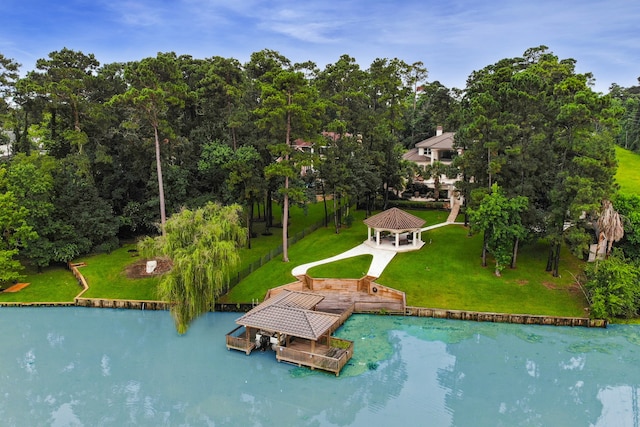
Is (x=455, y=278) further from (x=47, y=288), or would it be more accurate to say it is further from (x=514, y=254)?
(x=47, y=288)

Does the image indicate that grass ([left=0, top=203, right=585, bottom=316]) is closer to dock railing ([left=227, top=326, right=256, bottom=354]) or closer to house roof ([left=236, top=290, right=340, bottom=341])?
dock railing ([left=227, top=326, right=256, bottom=354])

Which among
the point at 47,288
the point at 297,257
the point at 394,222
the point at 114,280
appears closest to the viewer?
the point at 47,288

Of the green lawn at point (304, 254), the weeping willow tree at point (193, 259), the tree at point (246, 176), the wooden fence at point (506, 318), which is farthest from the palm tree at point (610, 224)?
the tree at point (246, 176)

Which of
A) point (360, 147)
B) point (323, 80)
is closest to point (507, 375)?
point (360, 147)

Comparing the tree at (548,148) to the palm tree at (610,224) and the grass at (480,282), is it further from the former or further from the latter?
the grass at (480,282)

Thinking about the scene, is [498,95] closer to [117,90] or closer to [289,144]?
[289,144]

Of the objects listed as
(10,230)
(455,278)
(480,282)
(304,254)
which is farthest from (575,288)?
(10,230)
